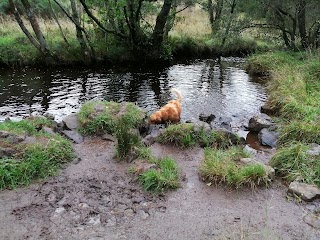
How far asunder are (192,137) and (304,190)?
2.54 meters

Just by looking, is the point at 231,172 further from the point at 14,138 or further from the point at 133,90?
the point at 133,90

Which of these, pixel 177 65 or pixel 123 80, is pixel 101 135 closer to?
pixel 123 80

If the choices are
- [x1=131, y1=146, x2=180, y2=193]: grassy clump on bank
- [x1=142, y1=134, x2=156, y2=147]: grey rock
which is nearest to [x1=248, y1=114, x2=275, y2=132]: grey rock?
[x1=142, y1=134, x2=156, y2=147]: grey rock

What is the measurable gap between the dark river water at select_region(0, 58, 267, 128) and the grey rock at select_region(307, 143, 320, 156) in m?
2.60

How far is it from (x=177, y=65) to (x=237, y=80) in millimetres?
3532

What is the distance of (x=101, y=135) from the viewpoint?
748 centimetres

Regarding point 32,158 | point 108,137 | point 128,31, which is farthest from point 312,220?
point 128,31

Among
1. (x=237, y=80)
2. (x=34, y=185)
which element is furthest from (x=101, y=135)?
(x=237, y=80)

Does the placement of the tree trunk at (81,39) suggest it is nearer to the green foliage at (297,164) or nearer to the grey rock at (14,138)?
the grey rock at (14,138)

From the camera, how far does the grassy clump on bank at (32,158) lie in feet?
18.1

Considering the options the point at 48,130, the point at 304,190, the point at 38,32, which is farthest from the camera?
the point at 38,32

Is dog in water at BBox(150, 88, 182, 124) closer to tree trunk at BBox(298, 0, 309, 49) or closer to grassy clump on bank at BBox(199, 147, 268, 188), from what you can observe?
grassy clump on bank at BBox(199, 147, 268, 188)

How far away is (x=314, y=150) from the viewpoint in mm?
6484

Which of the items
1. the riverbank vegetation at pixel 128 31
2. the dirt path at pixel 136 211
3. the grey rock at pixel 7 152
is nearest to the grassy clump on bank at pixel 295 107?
the dirt path at pixel 136 211
